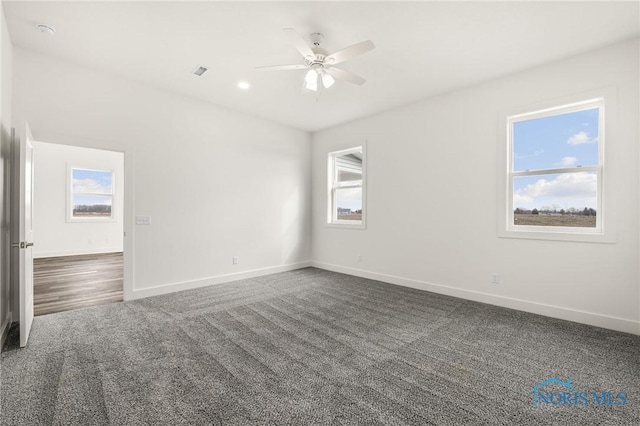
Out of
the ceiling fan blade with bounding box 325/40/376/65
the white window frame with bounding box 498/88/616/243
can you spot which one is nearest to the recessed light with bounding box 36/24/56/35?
the ceiling fan blade with bounding box 325/40/376/65

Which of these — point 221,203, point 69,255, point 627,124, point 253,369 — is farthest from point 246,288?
point 69,255

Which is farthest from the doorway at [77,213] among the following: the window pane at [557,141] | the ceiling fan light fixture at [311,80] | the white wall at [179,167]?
the window pane at [557,141]

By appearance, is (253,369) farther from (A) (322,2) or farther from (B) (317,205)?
(B) (317,205)

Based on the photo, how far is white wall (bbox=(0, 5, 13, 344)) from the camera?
260 cm

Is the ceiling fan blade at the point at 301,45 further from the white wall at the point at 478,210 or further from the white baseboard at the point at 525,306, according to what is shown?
the white baseboard at the point at 525,306

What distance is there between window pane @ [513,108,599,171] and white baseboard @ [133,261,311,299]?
13.4ft

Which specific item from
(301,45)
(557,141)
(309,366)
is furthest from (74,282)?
(557,141)

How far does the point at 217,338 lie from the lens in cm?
270

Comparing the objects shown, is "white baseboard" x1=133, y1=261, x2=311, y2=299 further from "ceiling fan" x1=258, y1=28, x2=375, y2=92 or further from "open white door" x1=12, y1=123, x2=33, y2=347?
"ceiling fan" x1=258, y1=28, x2=375, y2=92

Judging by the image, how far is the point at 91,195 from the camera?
7770 mm

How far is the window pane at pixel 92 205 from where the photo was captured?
24.8 feet

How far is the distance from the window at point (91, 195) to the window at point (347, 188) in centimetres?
646

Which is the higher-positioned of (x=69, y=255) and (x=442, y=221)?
(x=442, y=221)

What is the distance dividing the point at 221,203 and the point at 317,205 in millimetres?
2060
